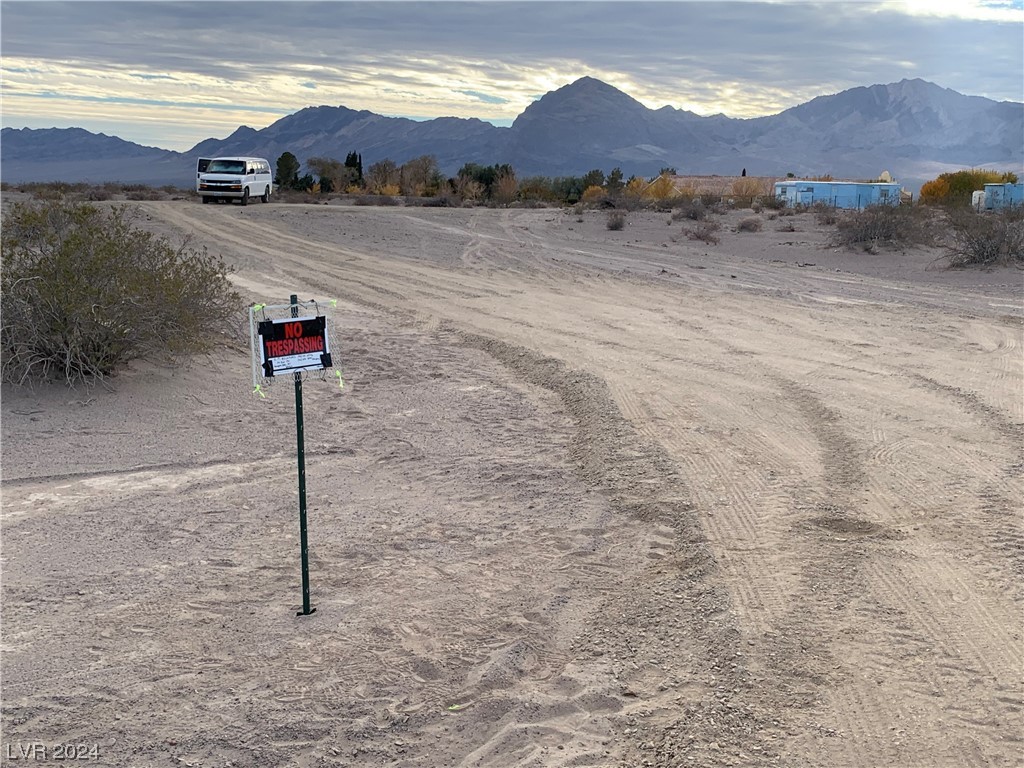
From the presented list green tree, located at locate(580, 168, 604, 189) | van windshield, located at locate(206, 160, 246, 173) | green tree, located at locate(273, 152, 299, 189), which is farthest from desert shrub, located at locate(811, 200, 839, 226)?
green tree, located at locate(273, 152, 299, 189)

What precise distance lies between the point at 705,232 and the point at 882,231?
4.59 meters

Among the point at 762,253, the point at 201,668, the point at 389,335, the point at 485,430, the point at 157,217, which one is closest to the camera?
the point at 201,668

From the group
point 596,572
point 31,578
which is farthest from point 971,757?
point 31,578

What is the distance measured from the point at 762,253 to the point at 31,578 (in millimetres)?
21610

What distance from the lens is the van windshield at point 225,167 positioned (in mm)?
37750

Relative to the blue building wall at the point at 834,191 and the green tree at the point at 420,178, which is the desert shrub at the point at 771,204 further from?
the green tree at the point at 420,178

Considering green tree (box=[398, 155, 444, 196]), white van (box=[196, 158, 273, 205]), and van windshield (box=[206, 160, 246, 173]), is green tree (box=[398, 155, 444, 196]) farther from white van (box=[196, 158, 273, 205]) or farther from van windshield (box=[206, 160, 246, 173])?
van windshield (box=[206, 160, 246, 173])

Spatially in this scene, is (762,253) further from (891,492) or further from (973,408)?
(891,492)

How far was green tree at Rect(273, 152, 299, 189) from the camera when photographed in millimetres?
62062

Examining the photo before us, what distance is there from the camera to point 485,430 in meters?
9.08

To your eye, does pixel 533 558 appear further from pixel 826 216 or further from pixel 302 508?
pixel 826 216

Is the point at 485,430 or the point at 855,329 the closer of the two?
the point at 485,430

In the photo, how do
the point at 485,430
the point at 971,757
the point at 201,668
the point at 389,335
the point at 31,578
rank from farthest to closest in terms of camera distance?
1. the point at 389,335
2. the point at 485,430
3. the point at 31,578
4. the point at 201,668
5. the point at 971,757

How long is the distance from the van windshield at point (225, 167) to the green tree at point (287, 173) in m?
23.7
